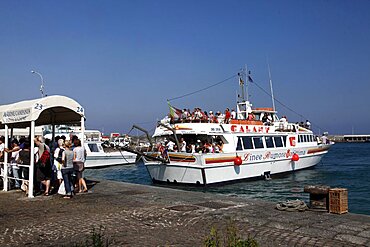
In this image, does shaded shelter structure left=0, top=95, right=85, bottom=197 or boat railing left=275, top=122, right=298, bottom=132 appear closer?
shaded shelter structure left=0, top=95, right=85, bottom=197

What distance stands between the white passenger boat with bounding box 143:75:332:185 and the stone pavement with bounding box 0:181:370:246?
9.61m

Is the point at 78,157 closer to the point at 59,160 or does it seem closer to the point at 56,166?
the point at 59,160

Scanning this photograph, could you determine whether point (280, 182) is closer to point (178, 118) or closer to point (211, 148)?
point (211, 148)

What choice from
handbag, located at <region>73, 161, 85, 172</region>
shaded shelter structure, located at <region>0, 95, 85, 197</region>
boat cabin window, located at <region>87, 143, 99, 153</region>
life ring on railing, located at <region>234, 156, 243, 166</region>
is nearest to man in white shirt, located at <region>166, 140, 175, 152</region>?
life ring on railing, located at <region>234, 156, 243, 166</region>

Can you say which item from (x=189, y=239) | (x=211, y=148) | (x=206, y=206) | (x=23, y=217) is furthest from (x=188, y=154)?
(x=189, y=239)

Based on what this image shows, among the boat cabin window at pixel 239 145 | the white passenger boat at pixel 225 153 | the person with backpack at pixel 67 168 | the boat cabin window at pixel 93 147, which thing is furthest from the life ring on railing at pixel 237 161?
the boat cabin window at pixel 93 147

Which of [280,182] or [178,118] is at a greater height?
[178,118]

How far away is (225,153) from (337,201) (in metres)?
13.2

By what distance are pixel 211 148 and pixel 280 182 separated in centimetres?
604

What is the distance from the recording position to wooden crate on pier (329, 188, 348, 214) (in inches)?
315

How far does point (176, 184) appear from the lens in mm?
21031

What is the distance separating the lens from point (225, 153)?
69.8 feet

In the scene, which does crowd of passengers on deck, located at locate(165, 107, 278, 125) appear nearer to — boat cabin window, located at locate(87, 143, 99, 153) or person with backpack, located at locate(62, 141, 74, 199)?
person with backpack, located at locate(62, 141, 74, 199)

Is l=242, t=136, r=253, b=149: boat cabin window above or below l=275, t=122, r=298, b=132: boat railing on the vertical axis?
below
